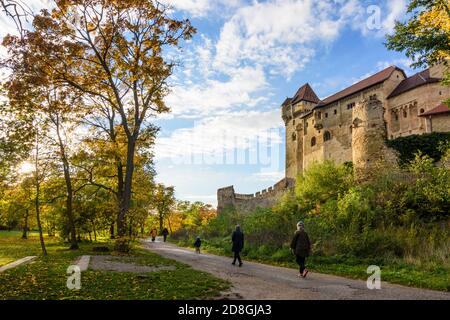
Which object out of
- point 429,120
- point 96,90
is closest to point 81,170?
point 96,90

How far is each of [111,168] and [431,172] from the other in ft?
63.1

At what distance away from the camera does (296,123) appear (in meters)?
60.1

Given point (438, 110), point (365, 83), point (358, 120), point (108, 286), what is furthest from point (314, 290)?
point (365, 83)

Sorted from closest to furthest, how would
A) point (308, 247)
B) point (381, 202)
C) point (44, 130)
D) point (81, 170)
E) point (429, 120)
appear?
point (308, 247) → point (381, 202) → point (44, 130) → point (81, 170) → point (429, 120)

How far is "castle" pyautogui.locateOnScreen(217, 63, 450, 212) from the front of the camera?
25094 millimetres

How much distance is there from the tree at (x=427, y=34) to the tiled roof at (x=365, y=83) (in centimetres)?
3151

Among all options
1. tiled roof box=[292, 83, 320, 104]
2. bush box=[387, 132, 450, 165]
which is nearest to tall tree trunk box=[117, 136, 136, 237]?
bush box=[387, 132, 450, 165]

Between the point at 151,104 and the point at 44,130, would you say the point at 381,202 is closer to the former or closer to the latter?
the point at 151,104

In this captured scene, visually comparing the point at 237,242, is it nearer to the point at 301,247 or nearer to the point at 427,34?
the point at 301,247

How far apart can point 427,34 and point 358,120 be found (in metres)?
9.62

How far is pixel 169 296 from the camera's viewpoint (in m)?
6.89

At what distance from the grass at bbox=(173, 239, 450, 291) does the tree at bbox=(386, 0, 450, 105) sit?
8906 mm

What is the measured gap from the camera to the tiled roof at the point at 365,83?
4656 centimetres

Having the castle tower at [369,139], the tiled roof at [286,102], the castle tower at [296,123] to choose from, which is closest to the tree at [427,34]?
the castle tower at [369,139]
